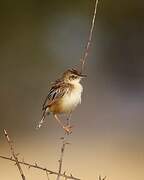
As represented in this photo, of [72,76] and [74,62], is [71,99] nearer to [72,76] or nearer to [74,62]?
[72,76]

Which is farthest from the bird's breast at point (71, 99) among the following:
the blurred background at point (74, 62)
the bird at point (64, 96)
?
the blurred background at point (74, 62)

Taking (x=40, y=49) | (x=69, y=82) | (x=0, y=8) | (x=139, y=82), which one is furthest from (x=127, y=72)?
(x=69, y=82)

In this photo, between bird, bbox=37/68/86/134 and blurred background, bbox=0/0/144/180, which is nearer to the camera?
bird, bbox=37/68/86/134

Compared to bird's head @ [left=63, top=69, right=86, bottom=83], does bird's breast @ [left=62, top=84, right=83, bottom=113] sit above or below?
below

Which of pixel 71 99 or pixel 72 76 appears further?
pixel 72 76

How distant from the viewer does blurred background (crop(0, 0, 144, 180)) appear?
27.3 ft

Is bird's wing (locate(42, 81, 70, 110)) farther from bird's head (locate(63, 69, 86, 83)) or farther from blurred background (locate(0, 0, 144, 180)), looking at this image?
blurred background (locate(0, 0, 144, 180))

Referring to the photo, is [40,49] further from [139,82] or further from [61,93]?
[61,93]

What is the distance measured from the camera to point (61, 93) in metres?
3.43

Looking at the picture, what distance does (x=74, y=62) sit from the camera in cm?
966

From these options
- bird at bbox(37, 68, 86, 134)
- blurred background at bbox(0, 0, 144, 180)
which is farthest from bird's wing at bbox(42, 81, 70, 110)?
blurred background at bbox(0, 0, 144, 180)

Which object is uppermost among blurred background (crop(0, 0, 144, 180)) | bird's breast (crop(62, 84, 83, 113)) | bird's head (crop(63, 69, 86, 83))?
blurred background (crop(0, 0, 144, 180))

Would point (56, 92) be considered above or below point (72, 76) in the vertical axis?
below

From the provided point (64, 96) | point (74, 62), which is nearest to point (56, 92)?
point (64, 96)
